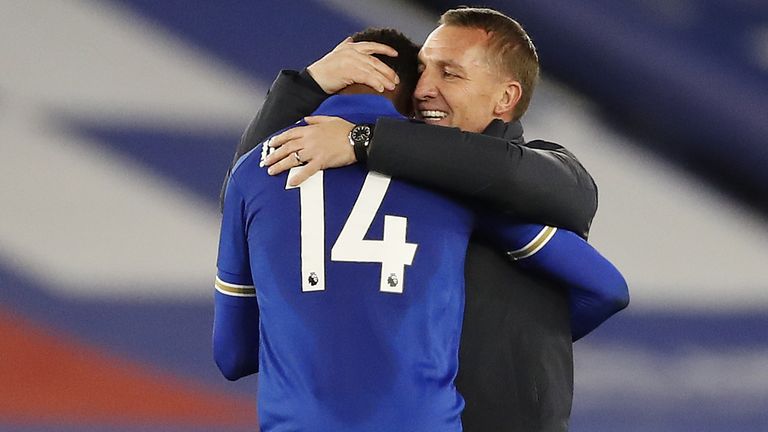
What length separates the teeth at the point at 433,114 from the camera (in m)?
1.77

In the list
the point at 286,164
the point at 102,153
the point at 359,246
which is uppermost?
the point at 102,153

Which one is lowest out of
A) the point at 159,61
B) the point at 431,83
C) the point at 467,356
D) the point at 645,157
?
the point at 467,356

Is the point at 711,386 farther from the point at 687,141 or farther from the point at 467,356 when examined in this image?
the point at 467,356

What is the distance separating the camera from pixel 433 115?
1.78 meters

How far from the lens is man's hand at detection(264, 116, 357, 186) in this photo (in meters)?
1.53

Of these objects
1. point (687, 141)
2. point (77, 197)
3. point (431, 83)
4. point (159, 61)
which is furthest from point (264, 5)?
point (431, 83)

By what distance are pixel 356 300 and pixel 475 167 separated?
22cm

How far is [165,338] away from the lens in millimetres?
3408

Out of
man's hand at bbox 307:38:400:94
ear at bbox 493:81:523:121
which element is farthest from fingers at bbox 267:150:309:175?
ear at bbox 493:81:523:121

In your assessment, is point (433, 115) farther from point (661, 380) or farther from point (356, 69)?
point (661, 380)

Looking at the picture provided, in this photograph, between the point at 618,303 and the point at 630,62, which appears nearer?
the point at 618,303

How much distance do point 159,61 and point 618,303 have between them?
2.06 m

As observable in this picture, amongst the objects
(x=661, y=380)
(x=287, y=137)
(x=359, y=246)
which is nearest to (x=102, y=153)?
(x=661, y=380)

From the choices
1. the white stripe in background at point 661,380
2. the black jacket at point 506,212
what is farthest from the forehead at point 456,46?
the white stripe in background at point 661,380
